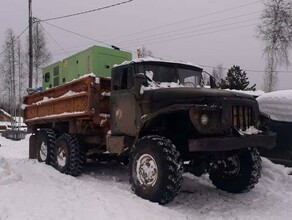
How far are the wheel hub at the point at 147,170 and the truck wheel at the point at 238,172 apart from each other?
1.53 meters

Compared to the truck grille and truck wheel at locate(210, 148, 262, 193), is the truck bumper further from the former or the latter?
truck wheel at locate(210, 148, 262, 193)

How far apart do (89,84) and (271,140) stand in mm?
3959

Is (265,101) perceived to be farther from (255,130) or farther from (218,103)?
(218,103)

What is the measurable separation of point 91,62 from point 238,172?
4446 mm

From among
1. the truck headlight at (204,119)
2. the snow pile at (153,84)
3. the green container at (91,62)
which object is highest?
the green container at (91,62)

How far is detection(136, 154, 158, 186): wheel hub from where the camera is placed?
21.7 ft

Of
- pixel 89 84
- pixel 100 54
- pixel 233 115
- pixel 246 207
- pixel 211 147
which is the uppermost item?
pixel 100 54

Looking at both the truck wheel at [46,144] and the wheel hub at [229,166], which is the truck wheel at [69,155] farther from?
the wheel hub at [229,166]

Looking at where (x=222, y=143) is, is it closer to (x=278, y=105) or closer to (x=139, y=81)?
(x=139, y=81)

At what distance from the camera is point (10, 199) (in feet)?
Answer: 20.3

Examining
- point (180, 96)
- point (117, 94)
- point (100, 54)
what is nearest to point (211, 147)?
point (180, 96)

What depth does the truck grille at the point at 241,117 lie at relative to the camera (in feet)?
21.4

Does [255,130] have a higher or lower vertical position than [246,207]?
higher

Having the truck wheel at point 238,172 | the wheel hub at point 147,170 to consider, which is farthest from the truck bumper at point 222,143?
the truck wheel at point 238,172
